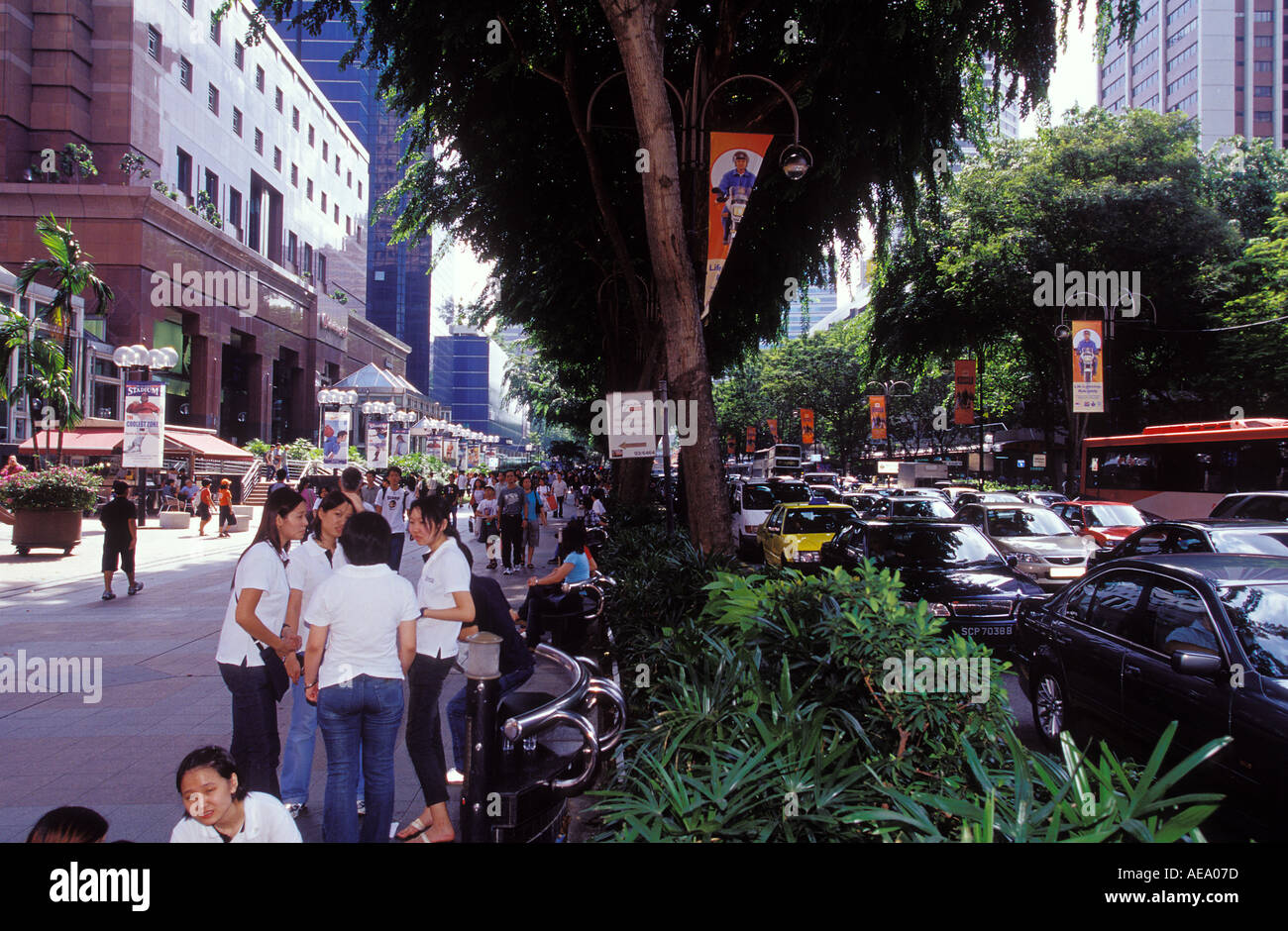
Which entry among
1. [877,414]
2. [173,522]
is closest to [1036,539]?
[173,522]

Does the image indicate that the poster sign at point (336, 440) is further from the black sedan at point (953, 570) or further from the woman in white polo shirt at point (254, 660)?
the woman in white polo shirt at point (254, 660)

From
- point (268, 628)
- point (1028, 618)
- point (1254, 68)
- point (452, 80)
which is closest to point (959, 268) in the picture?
point (452, 80)

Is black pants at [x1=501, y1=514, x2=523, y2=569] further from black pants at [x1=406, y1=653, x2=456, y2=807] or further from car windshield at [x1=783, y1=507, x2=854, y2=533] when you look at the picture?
black pants at [x1=406, y1=653, x2=456, y2=807]


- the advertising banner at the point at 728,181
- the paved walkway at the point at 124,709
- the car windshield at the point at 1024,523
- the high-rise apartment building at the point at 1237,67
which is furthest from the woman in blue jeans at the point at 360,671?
the high-rise apartment building at the point at 1237,67

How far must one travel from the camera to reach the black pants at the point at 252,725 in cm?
442

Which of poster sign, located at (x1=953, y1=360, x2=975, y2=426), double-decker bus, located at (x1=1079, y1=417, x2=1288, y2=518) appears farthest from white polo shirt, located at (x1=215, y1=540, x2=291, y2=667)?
poster sign, located at (x1=953, y1=360, x2=975, y2=426)

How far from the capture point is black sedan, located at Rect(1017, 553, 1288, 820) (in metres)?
4.09

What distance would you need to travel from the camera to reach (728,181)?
9.12m

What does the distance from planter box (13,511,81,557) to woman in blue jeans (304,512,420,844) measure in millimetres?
17476

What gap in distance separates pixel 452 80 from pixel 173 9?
139 feet

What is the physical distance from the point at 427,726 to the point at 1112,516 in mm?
17975

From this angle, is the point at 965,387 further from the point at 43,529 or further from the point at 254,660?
the point at 254,660

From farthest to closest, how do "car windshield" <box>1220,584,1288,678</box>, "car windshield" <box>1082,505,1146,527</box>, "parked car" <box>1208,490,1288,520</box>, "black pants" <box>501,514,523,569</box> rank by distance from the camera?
"car windshield" <box>1082,505,1146,527</box>
"black pants" <box>501,514,523,569</box>
"parked car" <box>1208,490,1288,520</box>
"car windshield" <box>1220,584,1288,678</box>
